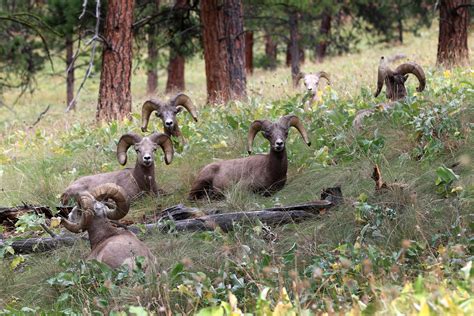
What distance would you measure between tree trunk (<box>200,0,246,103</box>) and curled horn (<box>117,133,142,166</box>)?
544 cm

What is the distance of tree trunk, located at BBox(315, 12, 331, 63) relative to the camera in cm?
3355

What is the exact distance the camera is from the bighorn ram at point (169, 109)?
1194cm

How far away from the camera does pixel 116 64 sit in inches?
617

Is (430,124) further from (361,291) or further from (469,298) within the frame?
(469,298)

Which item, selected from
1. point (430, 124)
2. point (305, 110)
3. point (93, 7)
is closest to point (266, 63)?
point (93, 7)

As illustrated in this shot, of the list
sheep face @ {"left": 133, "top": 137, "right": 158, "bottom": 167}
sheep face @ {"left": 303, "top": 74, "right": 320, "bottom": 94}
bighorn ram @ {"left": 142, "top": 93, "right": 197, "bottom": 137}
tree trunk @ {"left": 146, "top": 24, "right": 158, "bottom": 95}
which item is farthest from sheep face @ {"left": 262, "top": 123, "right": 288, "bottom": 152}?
tree trunk @ {"left": 146, "top": 24, "right": 158, "bottom": 95}

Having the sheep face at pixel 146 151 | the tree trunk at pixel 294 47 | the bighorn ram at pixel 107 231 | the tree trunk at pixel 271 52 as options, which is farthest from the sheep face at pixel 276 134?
the tree trunk at pixel 271 52

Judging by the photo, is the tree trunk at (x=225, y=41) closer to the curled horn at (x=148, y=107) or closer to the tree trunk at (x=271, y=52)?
the curled horn at (x=148, y=107)

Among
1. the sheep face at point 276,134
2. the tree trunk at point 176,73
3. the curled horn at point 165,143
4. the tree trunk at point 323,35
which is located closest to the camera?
the sheep face at point 276,134

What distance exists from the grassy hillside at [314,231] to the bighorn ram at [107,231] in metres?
0.23

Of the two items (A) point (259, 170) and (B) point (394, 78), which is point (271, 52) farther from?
(A) point (259, 170)

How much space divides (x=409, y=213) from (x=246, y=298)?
1.84m

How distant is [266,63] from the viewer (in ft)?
127

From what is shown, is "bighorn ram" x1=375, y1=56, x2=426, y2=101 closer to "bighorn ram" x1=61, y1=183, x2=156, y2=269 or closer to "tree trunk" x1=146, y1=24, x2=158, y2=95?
"bighorn ram" x1=61, y1=183, x2=156, y2=269
